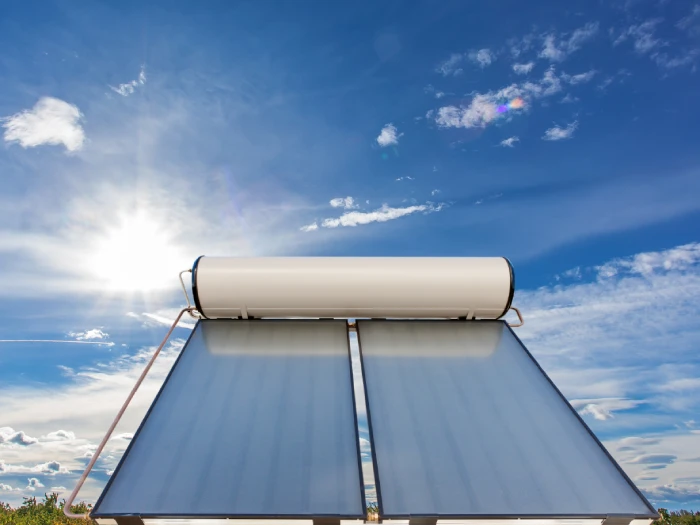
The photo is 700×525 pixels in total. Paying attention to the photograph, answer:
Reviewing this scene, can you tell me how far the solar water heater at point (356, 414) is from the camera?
282 centimetres

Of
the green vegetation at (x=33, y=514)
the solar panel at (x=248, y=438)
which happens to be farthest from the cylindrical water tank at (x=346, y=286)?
the green vegetation at (x=33, y=514)

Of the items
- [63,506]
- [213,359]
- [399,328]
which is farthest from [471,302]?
[63,506]

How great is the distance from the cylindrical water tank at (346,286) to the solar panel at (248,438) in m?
0.30

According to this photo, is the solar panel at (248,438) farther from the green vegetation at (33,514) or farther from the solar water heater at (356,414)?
the green vegetation at (33,514)

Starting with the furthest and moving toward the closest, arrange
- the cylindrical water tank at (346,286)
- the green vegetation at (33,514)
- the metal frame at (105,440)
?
the green vegetation at (33,514) → the cylindrical water tank at (346,286) → the metal frame at (105,440)

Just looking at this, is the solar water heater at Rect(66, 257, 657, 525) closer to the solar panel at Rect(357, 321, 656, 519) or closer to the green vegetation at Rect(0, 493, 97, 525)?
the solar panel at Rect(357, 321, 656, 519)

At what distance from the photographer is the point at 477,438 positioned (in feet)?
10.8

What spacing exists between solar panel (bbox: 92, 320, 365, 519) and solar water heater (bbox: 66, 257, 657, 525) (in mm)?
11

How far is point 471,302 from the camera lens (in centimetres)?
452

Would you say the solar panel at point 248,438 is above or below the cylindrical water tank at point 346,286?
below

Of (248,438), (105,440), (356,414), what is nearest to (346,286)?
(356,414)

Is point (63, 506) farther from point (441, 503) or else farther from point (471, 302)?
point (471, 302)

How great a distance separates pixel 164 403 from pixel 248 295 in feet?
4.00

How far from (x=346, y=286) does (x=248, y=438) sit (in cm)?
167
